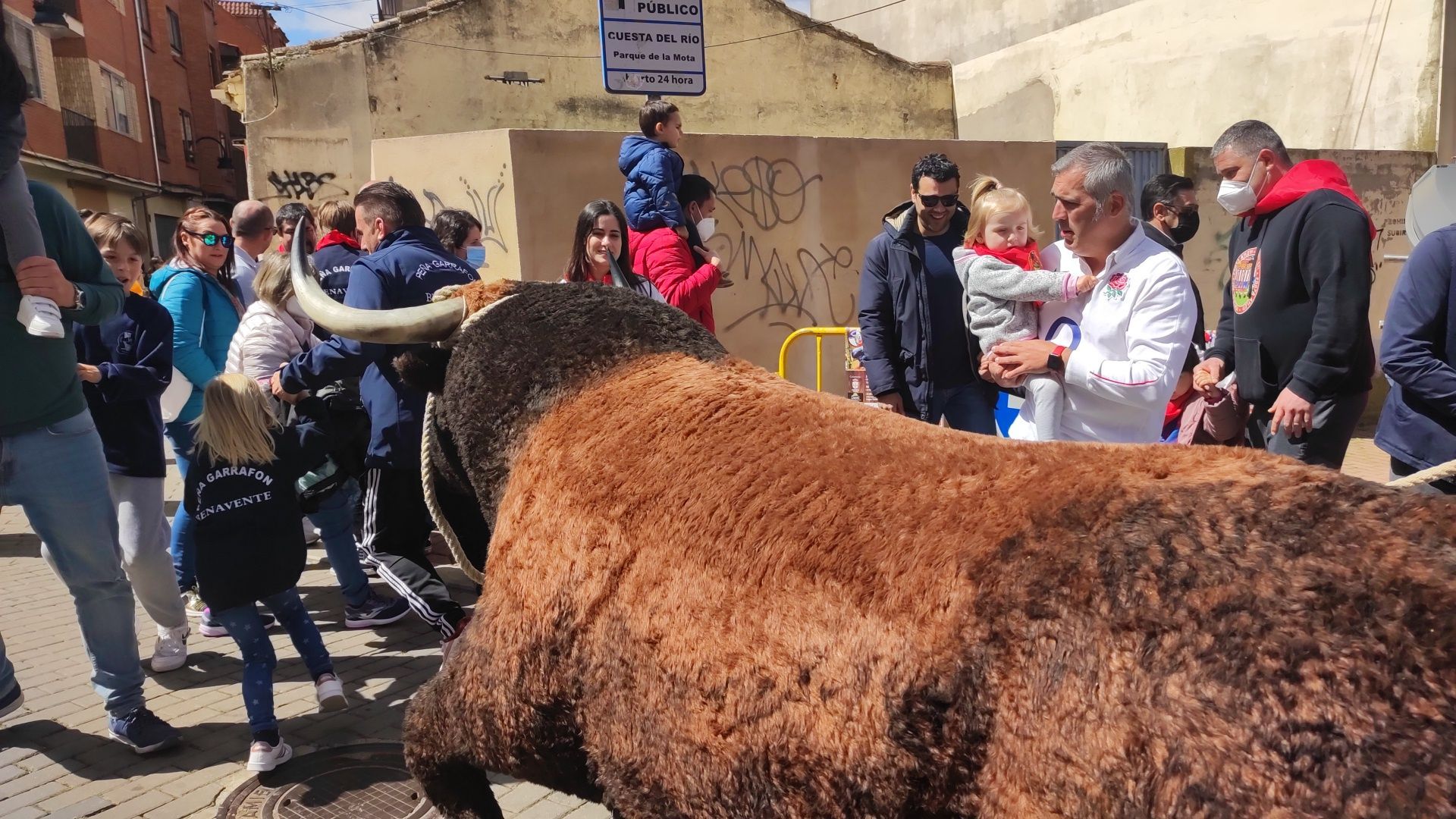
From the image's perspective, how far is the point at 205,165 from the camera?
33844mm

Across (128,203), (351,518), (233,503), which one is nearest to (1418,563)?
(233,503)

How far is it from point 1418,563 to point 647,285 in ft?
12.4

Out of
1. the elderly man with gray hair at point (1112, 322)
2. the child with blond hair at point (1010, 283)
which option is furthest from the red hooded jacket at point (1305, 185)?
the elderly man with gray hair at point (1112, 322)

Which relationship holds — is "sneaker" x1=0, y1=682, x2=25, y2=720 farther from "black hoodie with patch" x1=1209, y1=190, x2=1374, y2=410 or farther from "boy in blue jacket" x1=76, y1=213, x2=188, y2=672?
"black hoodie with patch" x1=1209, y1=190, x2=1374, y2=410

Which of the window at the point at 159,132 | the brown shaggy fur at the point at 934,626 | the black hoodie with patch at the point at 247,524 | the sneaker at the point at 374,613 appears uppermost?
the window at the point at 159,132

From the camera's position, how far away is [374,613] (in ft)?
16.4

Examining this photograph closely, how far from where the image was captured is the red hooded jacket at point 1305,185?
3664 mm

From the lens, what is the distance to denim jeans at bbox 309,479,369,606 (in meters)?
4.80

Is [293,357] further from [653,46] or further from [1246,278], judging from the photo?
[1246,278]

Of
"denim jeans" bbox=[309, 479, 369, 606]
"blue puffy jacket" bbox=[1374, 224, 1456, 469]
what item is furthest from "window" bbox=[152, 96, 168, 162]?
"blue puffy jacket" bbox=[1374, 224, 1456, 469]

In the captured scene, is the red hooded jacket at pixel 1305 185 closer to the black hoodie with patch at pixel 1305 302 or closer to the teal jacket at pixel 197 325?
the black hoodie with patch at pixel 1305 302

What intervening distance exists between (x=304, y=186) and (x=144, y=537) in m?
11.4

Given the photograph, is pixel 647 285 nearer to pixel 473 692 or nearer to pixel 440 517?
pixel 440 517

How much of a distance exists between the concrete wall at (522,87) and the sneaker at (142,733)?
11.9 meters
